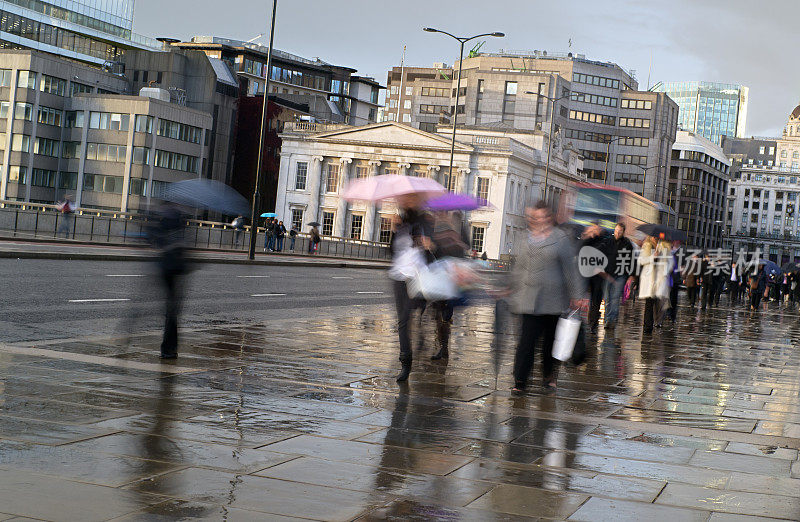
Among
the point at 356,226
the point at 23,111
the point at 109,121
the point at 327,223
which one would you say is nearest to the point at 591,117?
the point at 356,226

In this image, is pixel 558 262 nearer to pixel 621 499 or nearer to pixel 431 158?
pixel 621 499

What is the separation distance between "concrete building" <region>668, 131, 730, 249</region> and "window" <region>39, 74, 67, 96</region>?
95752mm

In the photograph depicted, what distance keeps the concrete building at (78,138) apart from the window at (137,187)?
76mm

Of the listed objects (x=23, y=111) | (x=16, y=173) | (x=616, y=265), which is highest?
(x=23, y=111)

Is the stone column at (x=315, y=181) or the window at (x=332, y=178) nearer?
the stone column at (x=315, y=181)

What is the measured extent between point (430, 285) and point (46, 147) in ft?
242

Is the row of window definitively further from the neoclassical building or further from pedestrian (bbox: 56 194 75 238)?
pedestrian (bbox: 56 194 75 238)

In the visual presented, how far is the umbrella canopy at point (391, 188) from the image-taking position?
9.62 m

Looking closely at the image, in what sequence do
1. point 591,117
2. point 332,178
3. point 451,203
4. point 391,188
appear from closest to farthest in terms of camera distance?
point 391,188
point 451,203
point 332,178
point 591,117

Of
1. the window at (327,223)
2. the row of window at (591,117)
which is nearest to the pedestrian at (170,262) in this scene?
the window at (327,223)

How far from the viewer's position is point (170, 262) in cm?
948

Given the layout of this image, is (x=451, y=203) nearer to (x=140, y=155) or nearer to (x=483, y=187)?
(x=140, y=155)

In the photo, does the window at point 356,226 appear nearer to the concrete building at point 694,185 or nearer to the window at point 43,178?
the window at point 43,178

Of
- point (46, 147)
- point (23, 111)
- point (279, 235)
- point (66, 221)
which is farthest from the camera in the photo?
point (46, 147)
